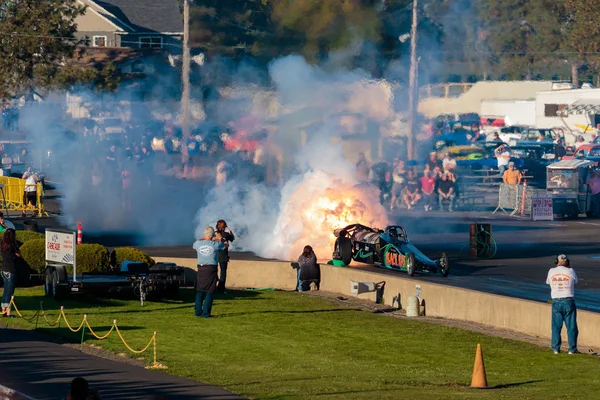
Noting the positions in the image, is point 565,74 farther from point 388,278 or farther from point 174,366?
point 174,366

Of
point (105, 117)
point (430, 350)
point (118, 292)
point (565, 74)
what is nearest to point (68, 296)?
point (118, 292)

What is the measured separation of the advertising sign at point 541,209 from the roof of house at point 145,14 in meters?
49.9

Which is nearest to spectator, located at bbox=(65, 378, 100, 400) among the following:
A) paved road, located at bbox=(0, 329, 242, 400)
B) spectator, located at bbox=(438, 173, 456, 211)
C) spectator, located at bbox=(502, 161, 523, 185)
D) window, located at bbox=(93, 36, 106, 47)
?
paved road, located at bbox=(0, 329, 242, 400)

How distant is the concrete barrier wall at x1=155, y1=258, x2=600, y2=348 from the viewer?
2177cm

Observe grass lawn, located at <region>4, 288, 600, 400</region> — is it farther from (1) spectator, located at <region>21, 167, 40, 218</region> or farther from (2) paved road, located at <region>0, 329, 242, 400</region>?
(1) spectator, located at <region>21, 167, 40, 218</region>

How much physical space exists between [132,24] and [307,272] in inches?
2613

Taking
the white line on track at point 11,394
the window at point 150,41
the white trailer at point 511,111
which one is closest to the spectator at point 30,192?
the white line on track at point 11,394

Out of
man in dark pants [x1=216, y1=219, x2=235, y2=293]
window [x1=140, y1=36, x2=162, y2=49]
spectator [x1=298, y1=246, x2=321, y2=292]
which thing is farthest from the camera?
window [x1=140, y1=36, x2=162, y2=49]

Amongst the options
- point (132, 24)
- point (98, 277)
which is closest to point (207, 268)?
point (98, 277)

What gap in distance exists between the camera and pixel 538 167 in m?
58.2

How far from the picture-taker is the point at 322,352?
2008 cm

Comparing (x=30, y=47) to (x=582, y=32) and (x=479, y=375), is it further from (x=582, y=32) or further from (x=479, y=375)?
(x=479, y=375)

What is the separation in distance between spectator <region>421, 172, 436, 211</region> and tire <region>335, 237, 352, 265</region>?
16.8 meters

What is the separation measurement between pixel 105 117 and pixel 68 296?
35585 mm
